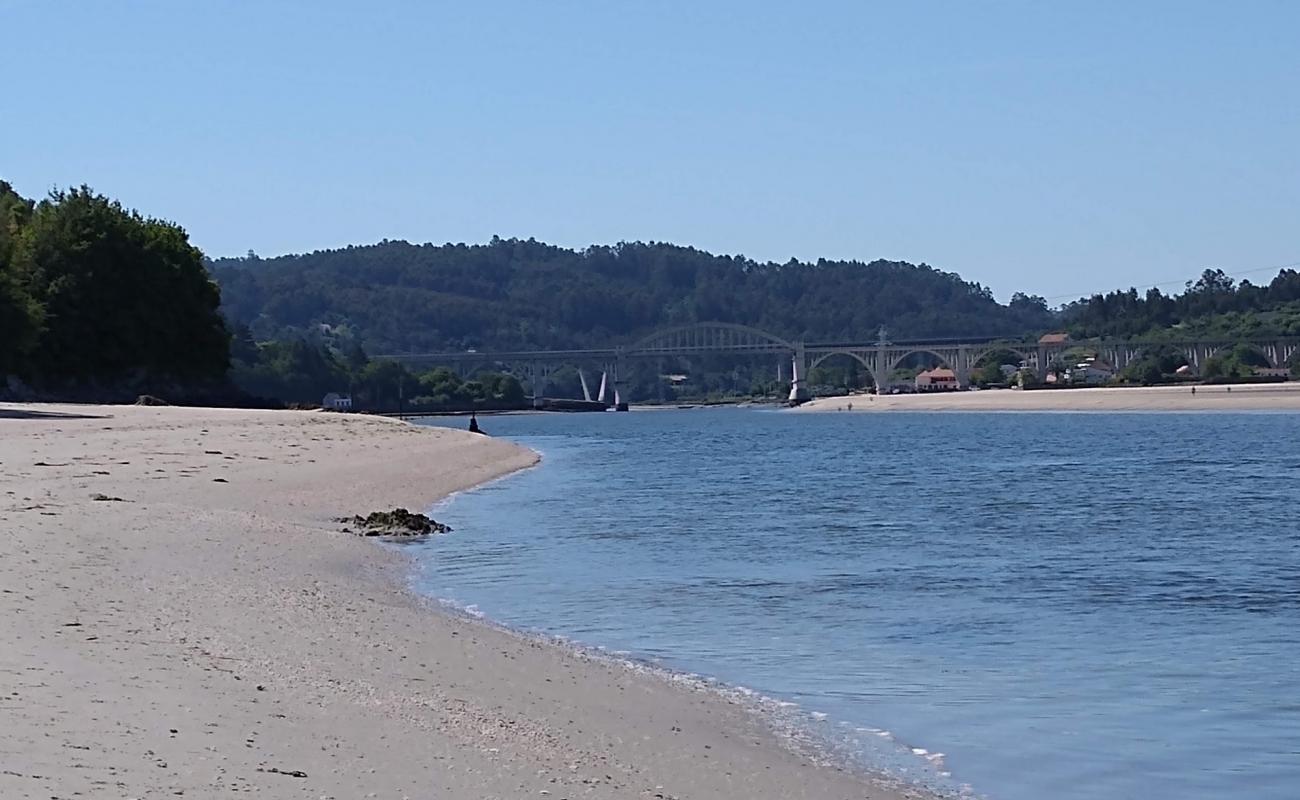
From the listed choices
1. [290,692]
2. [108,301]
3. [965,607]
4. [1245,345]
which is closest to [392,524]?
[965,607]

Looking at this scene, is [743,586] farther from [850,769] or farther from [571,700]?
[850,769]

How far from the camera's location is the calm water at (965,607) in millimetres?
11555

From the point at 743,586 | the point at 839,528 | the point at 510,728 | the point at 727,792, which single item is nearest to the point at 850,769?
the point at 727,792

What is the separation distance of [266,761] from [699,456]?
193 feet

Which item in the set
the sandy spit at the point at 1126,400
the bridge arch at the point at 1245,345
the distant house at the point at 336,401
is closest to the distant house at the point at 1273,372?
the bridge arch at the point at 1245,345

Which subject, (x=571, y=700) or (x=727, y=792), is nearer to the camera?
(x=727, y=792)

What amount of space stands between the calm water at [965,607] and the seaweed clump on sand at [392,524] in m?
0.80

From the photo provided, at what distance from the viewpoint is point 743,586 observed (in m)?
20.5

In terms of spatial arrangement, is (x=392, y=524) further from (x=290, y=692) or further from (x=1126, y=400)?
(x=1126, y=400)

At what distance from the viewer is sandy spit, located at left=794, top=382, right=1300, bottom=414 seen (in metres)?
138

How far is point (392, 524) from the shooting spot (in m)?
26.4

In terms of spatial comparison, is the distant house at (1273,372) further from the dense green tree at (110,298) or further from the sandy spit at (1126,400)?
the dense green tree at (110,298)

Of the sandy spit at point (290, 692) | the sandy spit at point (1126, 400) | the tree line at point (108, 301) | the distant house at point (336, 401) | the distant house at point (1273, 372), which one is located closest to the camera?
the sandy spit at point (290, 692)

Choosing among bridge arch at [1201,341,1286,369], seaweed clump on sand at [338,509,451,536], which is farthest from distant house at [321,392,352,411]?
seaweed clump on sand at [338,509,451,536]
